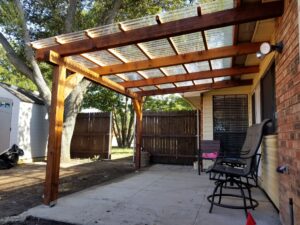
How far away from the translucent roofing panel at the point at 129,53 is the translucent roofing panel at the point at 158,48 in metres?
0.14

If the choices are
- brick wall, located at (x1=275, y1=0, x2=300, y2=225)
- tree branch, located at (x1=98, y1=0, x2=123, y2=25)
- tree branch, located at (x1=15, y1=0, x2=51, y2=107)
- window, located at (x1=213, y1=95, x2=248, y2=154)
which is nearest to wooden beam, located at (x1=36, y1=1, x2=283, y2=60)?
brick wall, located at (x1=275, y1=0, x2=300, y2=225)

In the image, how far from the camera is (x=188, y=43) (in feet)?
14.0

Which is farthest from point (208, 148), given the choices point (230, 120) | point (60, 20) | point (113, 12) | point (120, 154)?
point (60, 20)

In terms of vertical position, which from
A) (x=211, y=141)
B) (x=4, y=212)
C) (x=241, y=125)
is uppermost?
(x=241, y=125)

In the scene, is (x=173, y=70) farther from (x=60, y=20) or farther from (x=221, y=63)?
(x=60, y=20)

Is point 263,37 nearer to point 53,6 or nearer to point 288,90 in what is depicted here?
point 288,90

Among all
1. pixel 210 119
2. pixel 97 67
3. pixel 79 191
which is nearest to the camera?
pixel 79 191

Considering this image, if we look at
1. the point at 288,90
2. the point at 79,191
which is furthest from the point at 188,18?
the point at 79,191

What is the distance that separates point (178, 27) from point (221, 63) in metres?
2.40

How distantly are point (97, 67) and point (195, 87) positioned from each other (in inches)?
123

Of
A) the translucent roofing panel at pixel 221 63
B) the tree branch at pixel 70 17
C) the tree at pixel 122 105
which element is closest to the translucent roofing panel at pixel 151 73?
the translucent roofing panel at pixel 221 63

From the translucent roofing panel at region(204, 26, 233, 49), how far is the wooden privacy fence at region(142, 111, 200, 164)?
5001 mm

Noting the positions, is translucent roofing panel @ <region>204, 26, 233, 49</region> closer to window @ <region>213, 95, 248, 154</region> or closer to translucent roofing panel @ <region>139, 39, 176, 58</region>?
translucent roofing panel @ <region>139, 39, 176, 58</region>

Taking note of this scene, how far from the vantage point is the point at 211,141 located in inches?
284
